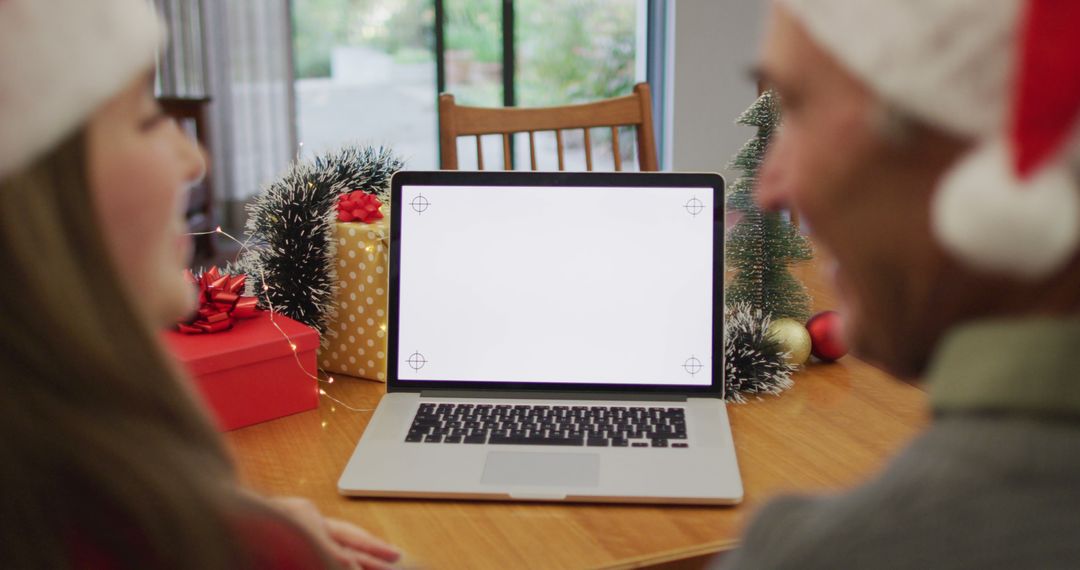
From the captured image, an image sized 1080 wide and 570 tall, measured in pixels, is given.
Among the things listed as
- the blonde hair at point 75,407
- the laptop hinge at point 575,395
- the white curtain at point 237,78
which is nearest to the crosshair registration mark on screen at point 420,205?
the laptop hinge at point 575,395

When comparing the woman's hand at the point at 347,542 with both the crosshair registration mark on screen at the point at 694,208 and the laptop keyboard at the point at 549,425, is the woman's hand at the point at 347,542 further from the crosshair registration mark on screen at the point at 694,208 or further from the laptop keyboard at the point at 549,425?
the crosshair registration mark on screen at the point at 694,208

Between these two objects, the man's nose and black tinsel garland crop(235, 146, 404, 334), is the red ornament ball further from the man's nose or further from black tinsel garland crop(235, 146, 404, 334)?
the man's nose

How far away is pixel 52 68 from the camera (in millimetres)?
494

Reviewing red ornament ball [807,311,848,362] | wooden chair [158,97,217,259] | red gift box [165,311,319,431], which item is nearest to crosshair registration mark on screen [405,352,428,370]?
red gift box [165,311,319,431]

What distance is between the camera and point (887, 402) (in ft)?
3.83

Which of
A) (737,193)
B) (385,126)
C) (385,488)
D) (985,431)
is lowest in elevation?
(385,488)

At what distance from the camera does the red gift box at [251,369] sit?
1.08 m

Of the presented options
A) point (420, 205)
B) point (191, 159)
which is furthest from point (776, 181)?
point (420, 205)

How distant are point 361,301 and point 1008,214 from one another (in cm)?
91

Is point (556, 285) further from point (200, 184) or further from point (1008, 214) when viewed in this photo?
point (200, 184)

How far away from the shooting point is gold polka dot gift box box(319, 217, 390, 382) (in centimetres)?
120

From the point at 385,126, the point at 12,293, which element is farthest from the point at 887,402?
the point at 385,126

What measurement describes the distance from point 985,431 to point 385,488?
62 centimetres

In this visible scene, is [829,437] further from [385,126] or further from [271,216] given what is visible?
[385,126]
